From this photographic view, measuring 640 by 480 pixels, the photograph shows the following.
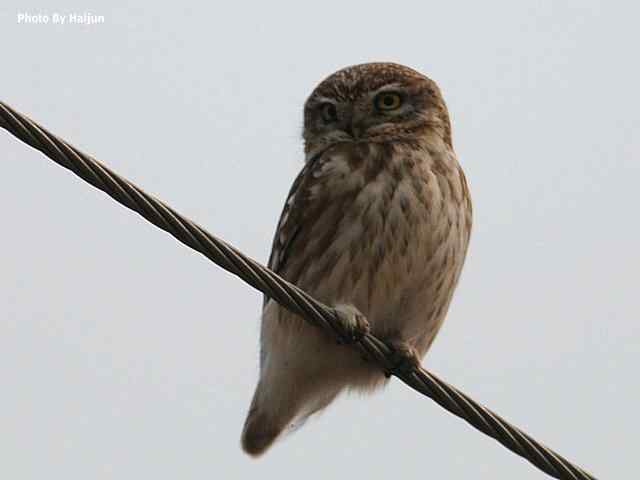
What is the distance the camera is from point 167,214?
3299 millimetres

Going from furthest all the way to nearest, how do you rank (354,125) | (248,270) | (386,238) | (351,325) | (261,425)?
(354,125), (261,425), (386,238), (351,325), (248,270)

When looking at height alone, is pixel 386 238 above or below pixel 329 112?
below

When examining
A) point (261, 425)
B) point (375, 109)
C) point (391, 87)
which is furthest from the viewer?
point (391, 87)

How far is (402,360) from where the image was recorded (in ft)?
15.0

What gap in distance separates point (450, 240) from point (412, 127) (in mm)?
872

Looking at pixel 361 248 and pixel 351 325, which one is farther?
pixel 361 248

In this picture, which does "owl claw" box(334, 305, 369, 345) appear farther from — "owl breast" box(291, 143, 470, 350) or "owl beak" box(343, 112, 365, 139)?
"owl beak" box(343, 112, 365, 139)

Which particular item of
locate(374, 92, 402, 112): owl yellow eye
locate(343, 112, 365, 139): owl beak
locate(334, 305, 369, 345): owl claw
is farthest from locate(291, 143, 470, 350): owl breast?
locate(374, 92, 402, 112): owl yellow eye

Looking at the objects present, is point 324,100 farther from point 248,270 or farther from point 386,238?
point 248,270

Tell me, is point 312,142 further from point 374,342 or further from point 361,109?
point 374,342

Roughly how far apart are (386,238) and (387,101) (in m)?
1.19

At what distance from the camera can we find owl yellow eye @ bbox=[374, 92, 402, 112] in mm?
5695

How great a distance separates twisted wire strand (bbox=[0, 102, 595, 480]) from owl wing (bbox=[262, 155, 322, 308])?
929 mm

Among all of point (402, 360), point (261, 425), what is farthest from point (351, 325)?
point (261, 425)
